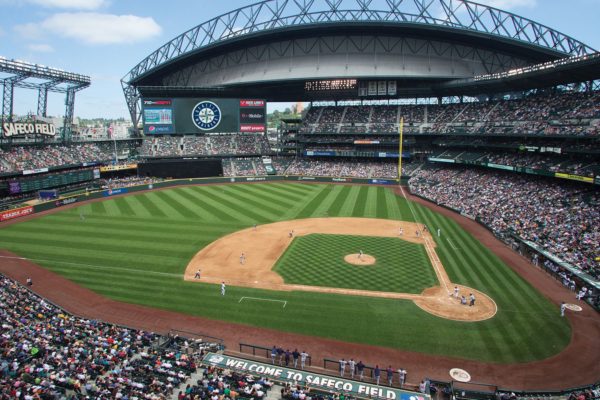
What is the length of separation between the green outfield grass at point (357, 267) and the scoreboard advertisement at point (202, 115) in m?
51.3

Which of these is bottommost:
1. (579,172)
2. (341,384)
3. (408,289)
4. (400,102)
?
(341,384)

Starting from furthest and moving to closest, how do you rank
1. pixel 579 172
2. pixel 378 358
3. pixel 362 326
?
pixel 579 172
pixel 362 326
pixel 378 358

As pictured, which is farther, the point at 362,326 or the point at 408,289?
the point at 408,289

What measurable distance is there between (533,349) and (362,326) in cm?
902

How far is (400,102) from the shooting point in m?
84.8

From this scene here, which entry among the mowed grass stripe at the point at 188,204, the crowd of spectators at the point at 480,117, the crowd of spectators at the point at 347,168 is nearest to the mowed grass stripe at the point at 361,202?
the crowd of spectators at the point at 347,168

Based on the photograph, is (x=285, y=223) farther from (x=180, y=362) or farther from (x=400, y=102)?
(x=400, y=102)

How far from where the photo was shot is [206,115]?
80.4 m

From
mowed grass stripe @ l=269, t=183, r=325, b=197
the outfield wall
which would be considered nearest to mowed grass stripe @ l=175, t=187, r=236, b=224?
the outfield wall

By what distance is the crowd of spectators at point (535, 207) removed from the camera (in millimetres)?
30734

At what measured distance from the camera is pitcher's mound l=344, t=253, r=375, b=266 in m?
30.7

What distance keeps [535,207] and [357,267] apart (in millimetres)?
23541

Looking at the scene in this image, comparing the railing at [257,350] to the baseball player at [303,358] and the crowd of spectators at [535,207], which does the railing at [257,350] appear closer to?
the baseball player at [303,358]

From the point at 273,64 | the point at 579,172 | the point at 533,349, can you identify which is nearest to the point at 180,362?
the point at 533,349
